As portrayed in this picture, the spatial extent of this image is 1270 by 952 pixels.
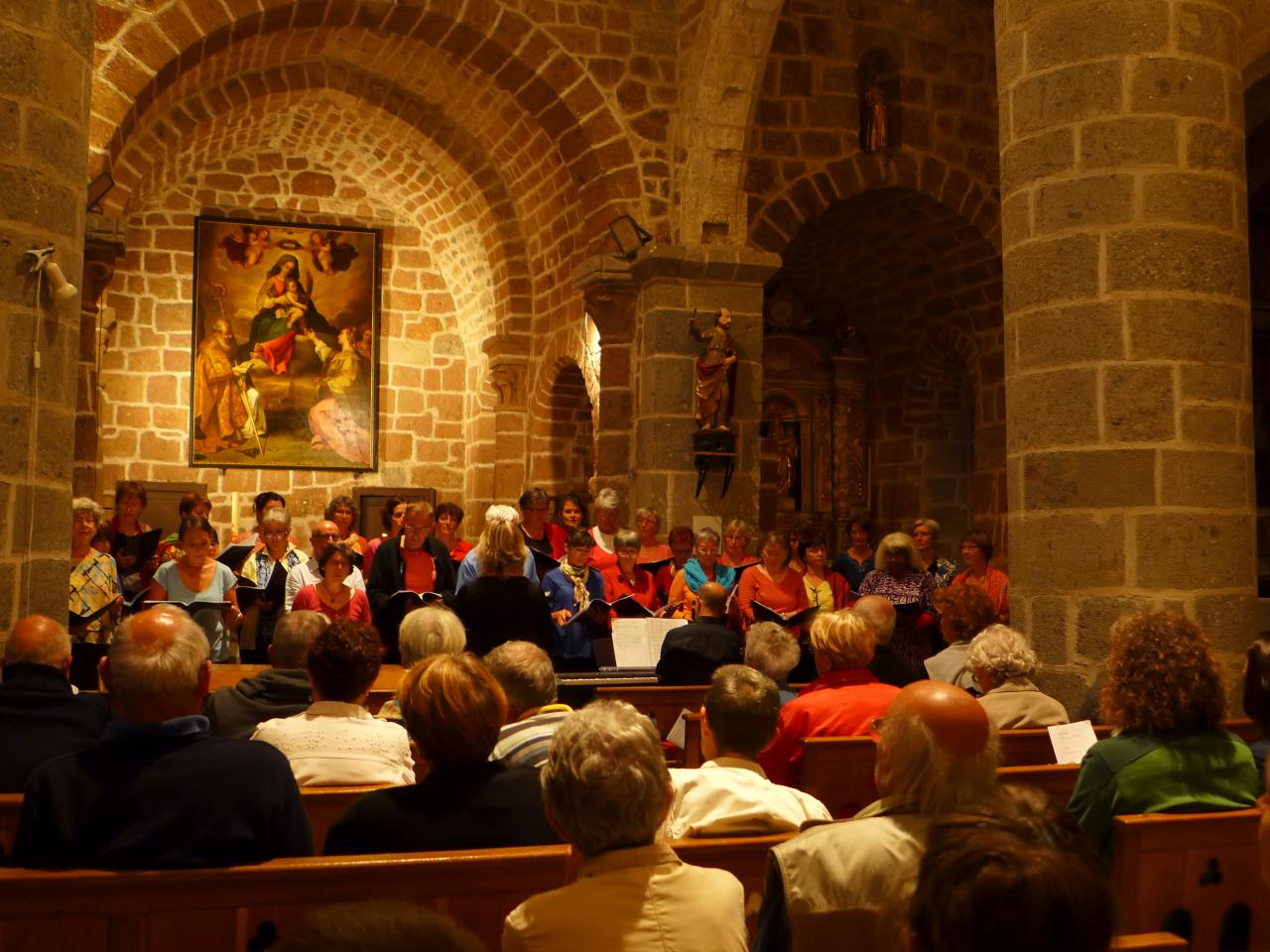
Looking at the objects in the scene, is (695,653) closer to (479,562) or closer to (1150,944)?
Result: (479,562)

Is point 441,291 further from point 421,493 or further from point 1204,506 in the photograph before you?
point 1204,506

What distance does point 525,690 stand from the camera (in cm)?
378

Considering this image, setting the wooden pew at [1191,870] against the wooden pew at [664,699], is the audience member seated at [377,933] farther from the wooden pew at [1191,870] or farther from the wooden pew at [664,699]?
the wooden pew at [664,699]

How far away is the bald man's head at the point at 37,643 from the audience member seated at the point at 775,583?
16.2 ft

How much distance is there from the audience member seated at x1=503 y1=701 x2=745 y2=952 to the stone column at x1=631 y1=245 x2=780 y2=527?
853 cm

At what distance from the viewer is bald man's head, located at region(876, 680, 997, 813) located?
8.07 feet

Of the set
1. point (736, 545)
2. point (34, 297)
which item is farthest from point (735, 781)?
point (736, 545)

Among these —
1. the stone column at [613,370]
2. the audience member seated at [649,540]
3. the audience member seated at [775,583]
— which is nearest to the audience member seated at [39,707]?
the audience member seated at [775,583]

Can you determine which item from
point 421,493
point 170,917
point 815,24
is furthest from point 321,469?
point 170,917

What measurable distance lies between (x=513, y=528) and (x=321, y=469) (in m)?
9.32

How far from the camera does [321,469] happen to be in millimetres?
15078

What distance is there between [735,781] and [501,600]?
130 inches

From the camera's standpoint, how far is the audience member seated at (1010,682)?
4379mm

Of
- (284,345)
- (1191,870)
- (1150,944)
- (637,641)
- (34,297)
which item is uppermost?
(284,345)
